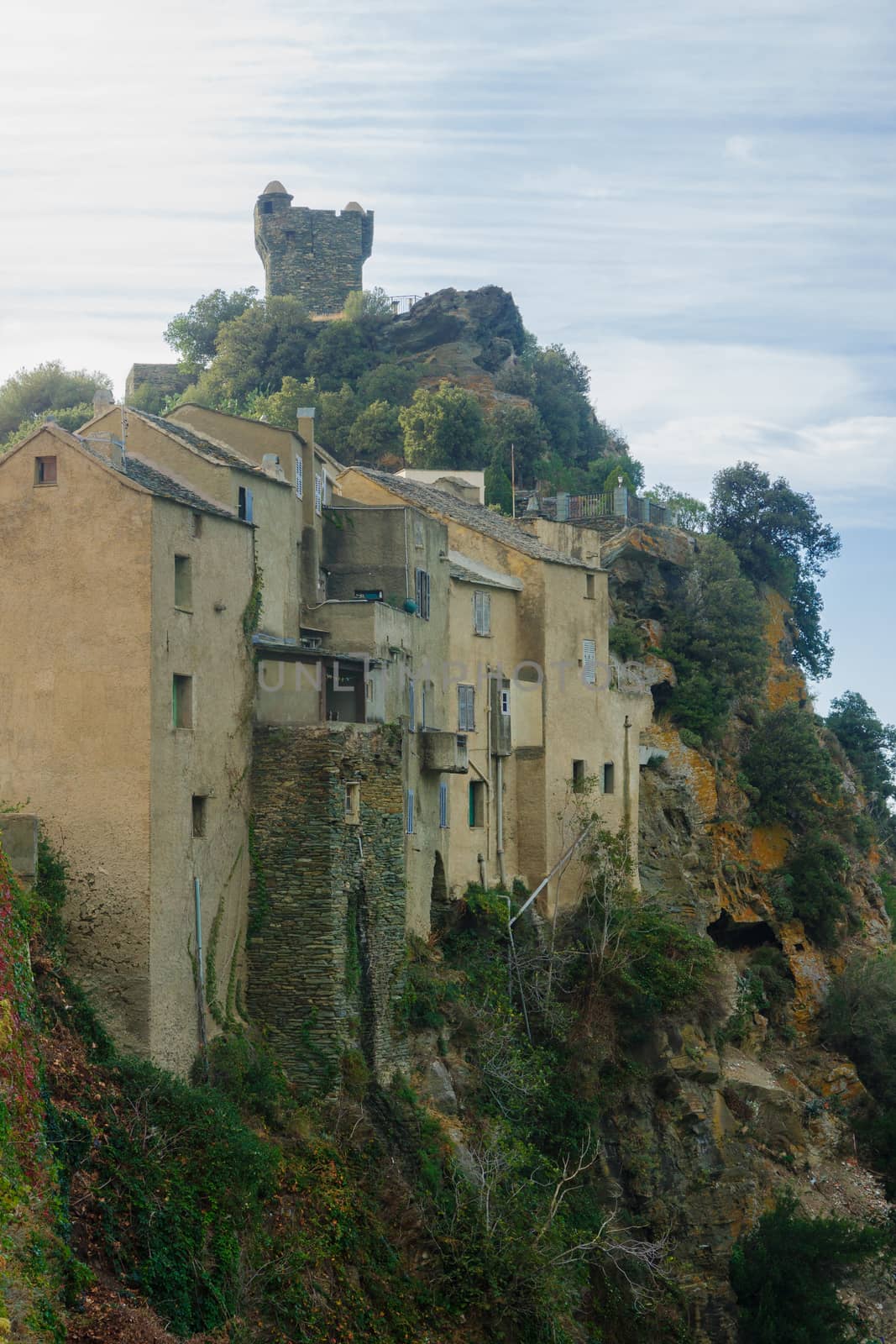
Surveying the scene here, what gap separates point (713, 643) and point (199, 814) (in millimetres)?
31485

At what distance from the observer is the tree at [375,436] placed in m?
67.8

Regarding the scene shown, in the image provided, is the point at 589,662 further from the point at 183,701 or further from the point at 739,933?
the point at 183,701

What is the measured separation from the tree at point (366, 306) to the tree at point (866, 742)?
27054 millimetres

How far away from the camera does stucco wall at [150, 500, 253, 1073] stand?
29250 millimetres

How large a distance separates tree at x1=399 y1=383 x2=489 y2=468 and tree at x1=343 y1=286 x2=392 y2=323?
12843 mm

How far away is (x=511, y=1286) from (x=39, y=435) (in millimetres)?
Answer: 17808

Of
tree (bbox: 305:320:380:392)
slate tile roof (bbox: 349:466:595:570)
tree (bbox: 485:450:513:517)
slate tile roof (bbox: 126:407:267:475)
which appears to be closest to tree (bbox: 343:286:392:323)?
tree (bbox: 305:320:380:392)

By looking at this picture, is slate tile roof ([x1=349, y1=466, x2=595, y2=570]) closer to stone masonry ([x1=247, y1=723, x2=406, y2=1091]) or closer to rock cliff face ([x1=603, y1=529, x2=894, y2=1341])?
rock cliff face ([x1=603, y1=529, x2=894, y2=1341])

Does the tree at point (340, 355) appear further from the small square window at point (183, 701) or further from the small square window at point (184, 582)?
the small square window at point (183, 701)

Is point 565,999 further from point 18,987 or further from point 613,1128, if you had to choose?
point 18,987

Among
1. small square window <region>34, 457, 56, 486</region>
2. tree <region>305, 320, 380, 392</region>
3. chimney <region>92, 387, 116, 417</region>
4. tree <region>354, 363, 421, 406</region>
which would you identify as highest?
tree <region>305, 320, 380, 392</region>

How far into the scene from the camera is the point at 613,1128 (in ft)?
139

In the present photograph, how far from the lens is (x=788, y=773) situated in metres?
58.9

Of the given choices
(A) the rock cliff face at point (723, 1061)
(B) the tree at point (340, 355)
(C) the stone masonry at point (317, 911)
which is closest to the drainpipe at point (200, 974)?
(C) the stone masonry at point (317, 911)
